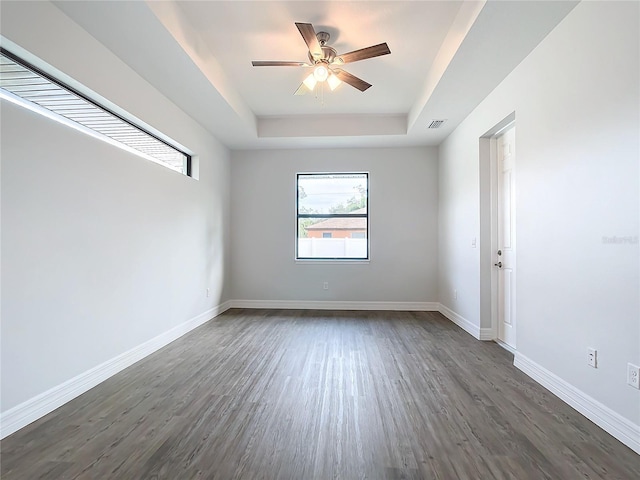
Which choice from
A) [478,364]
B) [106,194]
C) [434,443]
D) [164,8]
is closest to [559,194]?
[478,364]

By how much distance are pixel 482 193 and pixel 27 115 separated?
12.7ft

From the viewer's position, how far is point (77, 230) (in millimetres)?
2178

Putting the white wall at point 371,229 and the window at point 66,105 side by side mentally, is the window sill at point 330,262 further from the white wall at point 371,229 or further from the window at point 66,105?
the window at point 66,105

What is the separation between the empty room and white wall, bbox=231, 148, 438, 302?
0.79m

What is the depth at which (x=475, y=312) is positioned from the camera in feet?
11.6

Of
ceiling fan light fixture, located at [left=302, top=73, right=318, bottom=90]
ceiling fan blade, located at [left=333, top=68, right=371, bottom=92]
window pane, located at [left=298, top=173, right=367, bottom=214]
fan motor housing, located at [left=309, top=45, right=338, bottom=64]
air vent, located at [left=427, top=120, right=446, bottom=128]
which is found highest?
fan motor housing, located at [left=309, top=45, right=338, bottom=64]

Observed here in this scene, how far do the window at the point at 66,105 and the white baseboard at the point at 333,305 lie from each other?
2678mm

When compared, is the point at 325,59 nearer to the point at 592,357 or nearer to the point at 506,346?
the point at 592,357

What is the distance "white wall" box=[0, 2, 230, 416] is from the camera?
176 cm

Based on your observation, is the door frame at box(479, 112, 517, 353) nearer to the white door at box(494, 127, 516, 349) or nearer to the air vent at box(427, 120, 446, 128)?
the white door at box(494, 127, 516, 349)

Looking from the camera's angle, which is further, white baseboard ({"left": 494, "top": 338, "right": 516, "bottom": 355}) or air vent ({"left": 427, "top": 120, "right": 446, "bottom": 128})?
air vent ({"left": 427, "top": 120, "right": 446, "bottom": 128})

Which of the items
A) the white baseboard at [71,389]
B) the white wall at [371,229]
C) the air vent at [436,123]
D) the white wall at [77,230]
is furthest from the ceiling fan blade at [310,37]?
the white baseboard at [71,389]

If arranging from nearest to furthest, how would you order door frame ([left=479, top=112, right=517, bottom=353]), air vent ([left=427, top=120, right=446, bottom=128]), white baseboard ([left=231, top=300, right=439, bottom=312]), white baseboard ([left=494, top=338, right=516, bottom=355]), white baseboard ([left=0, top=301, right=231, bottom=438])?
white baseboard ([left=0, top=301, right=231, bottom=438]) → white baseboard ([left=494, top=338, right=516, bottom=355]) → door frame ([left=479, top=112, right=517, bottom=353]) → air vent ([left=427, top=120, right=446, bottom=128]) → white baseboard ([left=231, top=300, right=439, bottom=312])

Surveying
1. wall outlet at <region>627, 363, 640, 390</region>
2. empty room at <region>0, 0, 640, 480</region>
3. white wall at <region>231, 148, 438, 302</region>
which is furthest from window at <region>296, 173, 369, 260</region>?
wall outlet at <region>627, 363, 640, 390</region>
